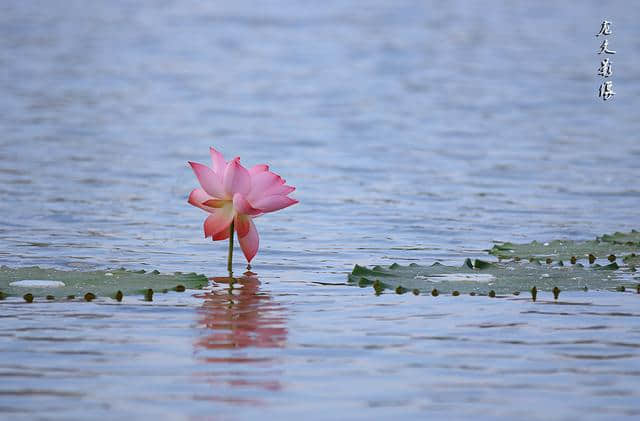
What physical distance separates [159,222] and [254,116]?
6.50m

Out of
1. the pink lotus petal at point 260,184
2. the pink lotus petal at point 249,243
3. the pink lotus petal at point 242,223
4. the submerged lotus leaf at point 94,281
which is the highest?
the pink lotus petal at point 260,184

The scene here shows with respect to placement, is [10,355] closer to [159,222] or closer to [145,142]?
[159,222]

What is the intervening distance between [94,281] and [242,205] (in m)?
0.81

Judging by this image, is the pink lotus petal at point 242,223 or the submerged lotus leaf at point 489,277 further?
the pink lotus petal at point 242,223

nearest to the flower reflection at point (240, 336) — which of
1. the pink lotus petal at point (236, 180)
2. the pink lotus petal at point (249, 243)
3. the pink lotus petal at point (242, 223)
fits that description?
the pink lotus petal at point (249, 243)

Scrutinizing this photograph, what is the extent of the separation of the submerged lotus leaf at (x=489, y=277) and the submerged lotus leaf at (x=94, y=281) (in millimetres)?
935

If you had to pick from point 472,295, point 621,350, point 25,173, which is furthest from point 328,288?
point 25,173

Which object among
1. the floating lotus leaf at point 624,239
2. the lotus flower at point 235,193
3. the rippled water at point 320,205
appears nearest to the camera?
the rippled water at point 320,205

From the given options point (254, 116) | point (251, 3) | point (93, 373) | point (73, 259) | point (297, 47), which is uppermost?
point (251, 3)

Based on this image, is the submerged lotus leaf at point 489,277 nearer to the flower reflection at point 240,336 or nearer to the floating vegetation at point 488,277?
the floating vegetation at point 488,277

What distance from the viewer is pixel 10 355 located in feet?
15.9

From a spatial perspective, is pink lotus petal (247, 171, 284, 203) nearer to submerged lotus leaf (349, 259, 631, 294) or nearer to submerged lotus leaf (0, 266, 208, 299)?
submerged lotus leaf (0, 266, 208, 299)

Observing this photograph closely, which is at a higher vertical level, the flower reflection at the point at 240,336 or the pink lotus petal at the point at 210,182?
the pink lotus petal at the point at 210,182

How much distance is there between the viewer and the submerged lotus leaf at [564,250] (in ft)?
22.7
